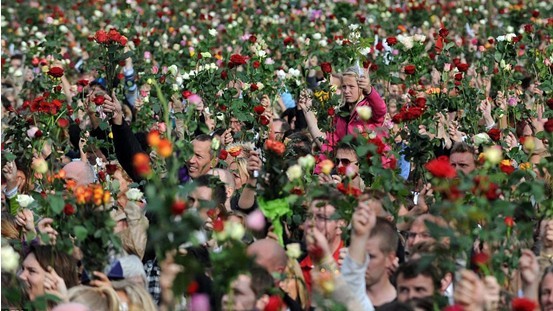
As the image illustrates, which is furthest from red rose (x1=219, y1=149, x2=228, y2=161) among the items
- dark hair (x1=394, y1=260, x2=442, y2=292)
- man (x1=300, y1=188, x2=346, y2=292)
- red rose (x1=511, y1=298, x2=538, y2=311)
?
red rose (x1=511, y1=298, x2=538, y2=311)

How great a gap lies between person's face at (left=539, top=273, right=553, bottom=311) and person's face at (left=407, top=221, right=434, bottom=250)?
2.21 feet

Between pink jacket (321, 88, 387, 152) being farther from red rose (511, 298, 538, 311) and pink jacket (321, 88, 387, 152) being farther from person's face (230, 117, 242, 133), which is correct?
red rose (511, 298, 538, 311)

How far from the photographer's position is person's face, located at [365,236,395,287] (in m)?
5.46

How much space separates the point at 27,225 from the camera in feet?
20.3

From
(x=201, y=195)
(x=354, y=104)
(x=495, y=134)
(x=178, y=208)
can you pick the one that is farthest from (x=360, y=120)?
(x=178, y=208)

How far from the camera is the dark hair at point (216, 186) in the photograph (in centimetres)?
668

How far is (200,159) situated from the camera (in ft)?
24.9

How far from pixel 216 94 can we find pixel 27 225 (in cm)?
379

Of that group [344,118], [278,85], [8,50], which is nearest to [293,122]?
[278,85]

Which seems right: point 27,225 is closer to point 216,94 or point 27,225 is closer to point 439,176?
point 439,176

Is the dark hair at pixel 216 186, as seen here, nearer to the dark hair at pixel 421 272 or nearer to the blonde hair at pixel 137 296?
the blonde hair at pixel 137 296

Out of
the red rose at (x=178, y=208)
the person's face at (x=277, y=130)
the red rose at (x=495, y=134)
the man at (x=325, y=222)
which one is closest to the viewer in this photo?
the red rose at (x=178, y=208)

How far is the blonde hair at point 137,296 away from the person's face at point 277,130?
4099 mm

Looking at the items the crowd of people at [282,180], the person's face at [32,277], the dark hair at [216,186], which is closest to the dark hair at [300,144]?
the crowd of people at [282,180]
